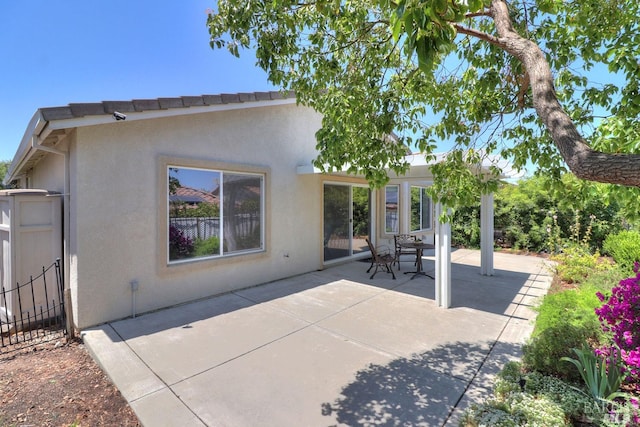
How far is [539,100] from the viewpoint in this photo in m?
2.46

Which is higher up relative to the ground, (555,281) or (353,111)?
(353,111)

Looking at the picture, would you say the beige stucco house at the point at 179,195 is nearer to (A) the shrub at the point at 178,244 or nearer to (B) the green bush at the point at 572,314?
(A) the shrub at the point at 178,244

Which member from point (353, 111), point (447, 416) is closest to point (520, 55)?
point (353, 111)

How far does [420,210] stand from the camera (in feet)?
44.9

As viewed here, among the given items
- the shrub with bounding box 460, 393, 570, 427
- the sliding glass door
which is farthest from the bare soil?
the sliding glass door

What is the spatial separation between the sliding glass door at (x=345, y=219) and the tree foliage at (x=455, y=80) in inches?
216

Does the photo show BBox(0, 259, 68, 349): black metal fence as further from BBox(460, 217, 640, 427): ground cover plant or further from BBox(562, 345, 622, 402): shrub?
BBox(562, 345, 622, 402): shrub

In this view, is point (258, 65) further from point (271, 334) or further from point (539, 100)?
point (271, 334)

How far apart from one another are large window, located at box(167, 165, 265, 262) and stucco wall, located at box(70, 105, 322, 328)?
0.27 m

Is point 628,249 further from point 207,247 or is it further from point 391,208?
point 207,247

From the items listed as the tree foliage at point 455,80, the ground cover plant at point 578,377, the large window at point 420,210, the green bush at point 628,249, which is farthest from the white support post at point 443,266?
the large window at point 420,210

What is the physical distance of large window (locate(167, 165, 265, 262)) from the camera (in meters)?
5.96

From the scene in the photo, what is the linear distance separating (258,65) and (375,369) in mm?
4264

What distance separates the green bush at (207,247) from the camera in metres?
6.29
